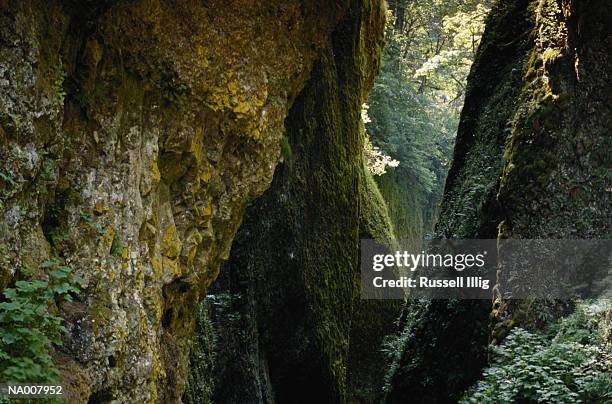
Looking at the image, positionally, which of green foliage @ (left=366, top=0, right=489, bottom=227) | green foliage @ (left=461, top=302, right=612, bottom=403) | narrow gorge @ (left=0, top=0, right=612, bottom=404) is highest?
green foliage @ (left=366, top=0, right=489, bottom=227)

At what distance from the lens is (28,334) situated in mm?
3809

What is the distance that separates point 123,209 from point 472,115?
8258mm

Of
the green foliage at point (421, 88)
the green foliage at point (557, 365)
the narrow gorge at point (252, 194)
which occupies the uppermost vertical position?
the green foliage at point (421, 88)

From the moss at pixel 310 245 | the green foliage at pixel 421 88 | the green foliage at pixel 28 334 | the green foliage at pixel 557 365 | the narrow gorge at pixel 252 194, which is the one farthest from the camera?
the green foliage at pixel 421 88

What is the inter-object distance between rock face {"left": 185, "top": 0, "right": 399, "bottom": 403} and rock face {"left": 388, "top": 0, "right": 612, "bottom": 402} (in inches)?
88.3

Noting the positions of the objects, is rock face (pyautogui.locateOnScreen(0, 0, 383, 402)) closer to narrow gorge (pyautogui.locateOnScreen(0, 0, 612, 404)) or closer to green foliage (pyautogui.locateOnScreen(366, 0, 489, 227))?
narrow gorge (pyautogui.locateOnScreen(0, 0, 612, 404))

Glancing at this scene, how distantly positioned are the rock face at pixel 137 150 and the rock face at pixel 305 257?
2976 mm

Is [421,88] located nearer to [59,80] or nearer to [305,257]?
[305,257]

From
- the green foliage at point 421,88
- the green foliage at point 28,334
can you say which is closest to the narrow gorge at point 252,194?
the green foliage at point 28,334

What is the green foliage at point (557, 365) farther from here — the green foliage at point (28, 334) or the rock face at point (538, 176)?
the green foliage at point (28, 334)

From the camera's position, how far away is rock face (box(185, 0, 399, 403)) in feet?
37.2

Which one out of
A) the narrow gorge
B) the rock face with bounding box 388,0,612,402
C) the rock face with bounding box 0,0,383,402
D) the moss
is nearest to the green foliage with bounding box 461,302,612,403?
the narrow gorge

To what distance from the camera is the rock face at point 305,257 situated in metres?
11.3

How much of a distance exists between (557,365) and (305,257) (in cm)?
593
